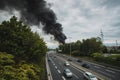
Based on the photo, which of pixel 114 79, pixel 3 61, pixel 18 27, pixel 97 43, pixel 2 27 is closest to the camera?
pixel 3 61

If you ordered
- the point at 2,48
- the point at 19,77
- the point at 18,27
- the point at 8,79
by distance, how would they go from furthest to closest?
the point at 18,27
the point at 2,48
the point at 19,77
the point at 8,79

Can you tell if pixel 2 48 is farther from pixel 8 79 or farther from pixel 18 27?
pixel 8 79

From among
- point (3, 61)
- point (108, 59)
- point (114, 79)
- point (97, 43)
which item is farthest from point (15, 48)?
point (97, 43)

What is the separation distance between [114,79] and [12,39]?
72.8ft

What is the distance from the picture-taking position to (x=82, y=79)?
35.2 meters

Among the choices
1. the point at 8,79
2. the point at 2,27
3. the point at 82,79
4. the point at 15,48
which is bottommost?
the point at 82,79

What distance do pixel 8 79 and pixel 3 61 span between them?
316 cm

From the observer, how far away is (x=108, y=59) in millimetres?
60906

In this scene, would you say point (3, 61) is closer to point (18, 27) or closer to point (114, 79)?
point (18, 27)

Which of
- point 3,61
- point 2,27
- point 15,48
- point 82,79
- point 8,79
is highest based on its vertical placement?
point 2,27

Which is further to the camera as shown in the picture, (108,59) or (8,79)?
(108,59)

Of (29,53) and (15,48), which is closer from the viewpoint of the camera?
(15,48)

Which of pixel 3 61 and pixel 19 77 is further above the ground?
pixel 3 61

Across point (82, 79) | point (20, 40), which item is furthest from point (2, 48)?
point (82, 79)
